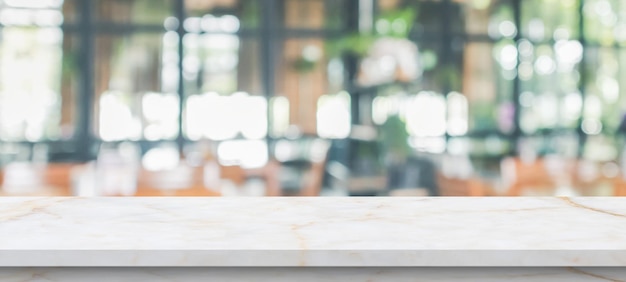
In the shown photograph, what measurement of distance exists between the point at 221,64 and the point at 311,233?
6.17 m

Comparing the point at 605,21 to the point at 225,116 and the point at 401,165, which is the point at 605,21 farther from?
the point at 225,116

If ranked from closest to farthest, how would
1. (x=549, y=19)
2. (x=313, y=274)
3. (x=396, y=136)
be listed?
(x=313, y=274) < (x=396, y=136) < (x=549, y=19)

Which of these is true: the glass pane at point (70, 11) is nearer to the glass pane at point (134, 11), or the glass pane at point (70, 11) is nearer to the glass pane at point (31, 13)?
the glass pane at point (31, 13)

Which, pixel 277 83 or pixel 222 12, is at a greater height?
pixel 222 12

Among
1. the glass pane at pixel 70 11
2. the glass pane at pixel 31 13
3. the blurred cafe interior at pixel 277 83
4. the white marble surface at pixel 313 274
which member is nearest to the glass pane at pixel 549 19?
the blurred cafe interior at pixel 277 83

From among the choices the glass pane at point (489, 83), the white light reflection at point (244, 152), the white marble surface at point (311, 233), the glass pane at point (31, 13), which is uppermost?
the glass pane at point (31, 13)

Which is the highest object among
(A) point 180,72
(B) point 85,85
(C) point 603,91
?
(A) point 180,72

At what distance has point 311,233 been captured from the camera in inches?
49.4

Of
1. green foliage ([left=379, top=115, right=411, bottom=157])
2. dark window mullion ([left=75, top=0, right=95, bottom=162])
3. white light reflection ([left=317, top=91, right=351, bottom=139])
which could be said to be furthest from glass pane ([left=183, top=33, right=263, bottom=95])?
green foliage ([left=379, top=115, right=411, bottom=157])

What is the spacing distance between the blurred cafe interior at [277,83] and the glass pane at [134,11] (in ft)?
0.04

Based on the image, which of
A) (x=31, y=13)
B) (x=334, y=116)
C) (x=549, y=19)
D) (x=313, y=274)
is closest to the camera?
(x=313, y=274)

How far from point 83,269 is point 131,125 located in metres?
6.19

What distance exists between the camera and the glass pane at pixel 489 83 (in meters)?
7.78

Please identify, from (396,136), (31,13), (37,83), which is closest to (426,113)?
(396,136)
